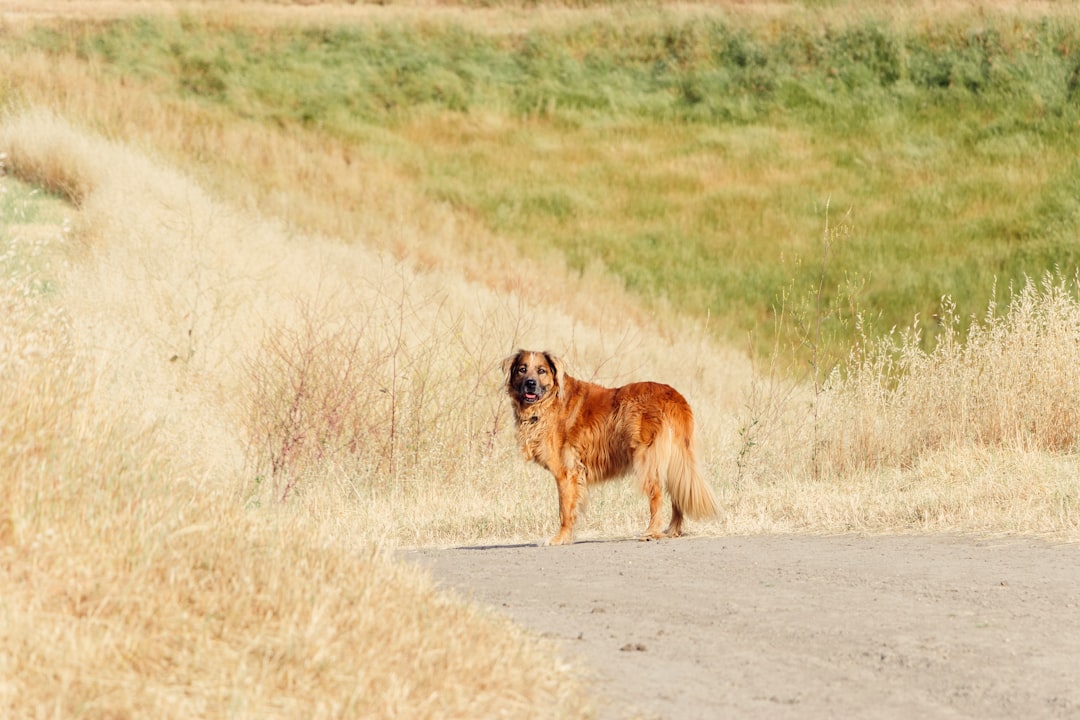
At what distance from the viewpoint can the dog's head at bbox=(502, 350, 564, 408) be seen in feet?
32.0

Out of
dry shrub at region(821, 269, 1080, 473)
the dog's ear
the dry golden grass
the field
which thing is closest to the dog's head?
the dog's ear

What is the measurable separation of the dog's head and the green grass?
13.4m

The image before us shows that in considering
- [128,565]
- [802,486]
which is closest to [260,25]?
[802,486]

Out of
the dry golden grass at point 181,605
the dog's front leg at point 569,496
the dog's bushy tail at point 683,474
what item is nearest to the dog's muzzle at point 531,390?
the dog's front leg at point 569,496

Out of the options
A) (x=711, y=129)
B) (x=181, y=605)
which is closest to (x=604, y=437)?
(x=181, y=605)

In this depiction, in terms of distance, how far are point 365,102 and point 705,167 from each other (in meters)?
8.56

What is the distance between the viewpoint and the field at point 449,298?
525cm

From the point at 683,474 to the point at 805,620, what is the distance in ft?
9.78

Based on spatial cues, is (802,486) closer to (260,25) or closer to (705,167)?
(705,167)

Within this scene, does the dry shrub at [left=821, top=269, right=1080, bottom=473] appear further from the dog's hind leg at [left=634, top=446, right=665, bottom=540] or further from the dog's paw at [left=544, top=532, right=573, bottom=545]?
the dog's paw at [left=544, top=532, right=573, bottom=545]

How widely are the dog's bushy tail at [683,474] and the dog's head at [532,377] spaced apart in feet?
2.91

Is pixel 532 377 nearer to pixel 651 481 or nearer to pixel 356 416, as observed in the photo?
pixel 651 481

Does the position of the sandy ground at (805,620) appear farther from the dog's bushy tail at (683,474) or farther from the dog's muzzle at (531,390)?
the dog's muzzle at (531,390)

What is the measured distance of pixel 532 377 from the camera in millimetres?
9750
